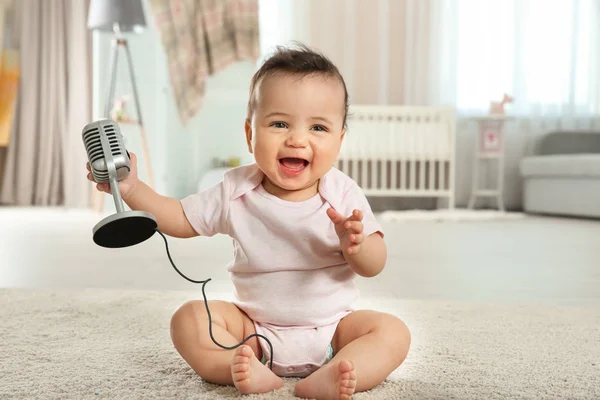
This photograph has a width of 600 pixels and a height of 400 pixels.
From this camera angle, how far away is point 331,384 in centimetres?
62

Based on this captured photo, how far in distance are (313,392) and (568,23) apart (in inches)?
166

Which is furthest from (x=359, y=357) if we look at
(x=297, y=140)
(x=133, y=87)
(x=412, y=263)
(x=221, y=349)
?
(x=133, y=87)

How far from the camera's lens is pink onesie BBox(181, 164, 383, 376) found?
73 cm

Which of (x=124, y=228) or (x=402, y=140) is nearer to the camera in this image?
(x=124, y=228)

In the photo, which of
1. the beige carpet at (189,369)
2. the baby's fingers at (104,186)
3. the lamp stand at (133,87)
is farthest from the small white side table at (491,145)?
the baby's fingers at (104,186)

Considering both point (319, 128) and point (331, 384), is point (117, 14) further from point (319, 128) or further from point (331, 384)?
point (331, 384)

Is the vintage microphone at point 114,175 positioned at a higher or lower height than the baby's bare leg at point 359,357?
higher

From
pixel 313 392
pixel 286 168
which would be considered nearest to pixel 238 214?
pixel 286 168

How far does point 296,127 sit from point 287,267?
175 millimetres

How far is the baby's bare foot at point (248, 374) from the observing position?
0.63 meters

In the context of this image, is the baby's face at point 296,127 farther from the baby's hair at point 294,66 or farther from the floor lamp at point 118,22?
the floor lamp at point 118,22

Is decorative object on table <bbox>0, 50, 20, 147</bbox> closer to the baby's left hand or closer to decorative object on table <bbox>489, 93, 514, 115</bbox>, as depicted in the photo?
decorative object on table <bbox>489, 93, 514, 115</bbox>

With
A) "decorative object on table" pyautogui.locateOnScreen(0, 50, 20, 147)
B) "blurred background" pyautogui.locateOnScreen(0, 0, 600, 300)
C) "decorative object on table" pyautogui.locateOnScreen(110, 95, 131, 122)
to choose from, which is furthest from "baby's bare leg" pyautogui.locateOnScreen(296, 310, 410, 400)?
→ "decorative object on table" pyautogui.locateOnScreen(0, 50, 20, 147)

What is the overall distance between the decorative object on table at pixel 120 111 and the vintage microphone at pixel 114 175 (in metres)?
2.72
